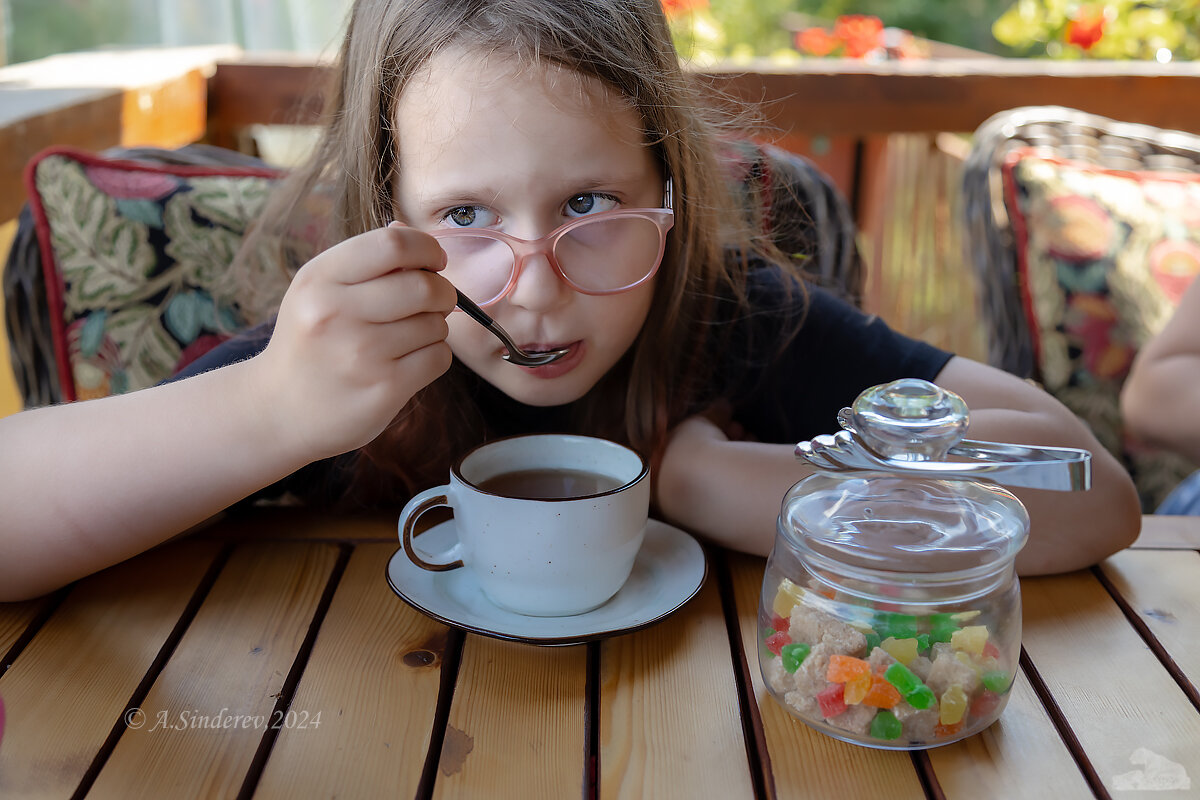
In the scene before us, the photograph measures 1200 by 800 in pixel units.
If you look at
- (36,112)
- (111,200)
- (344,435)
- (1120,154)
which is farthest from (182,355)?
(1120,154)

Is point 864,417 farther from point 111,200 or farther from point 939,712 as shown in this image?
point 111,200

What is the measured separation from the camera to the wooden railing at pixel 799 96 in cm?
175

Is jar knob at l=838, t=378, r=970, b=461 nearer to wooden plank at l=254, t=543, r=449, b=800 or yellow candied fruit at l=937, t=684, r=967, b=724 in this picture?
yellow candied fruit at l=937, t=684, r=967, b=724

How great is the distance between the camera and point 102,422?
812mm

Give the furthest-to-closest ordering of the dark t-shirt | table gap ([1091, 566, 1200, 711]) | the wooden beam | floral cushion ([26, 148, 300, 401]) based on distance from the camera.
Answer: the wooden beam < floral cushion ([26, 148, 300, 401]) < the dark t-shirt < table gap ([1091, 566, 1200, 711])

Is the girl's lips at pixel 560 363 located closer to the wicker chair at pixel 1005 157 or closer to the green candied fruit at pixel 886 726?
the green candied fruit at pixel 886 726

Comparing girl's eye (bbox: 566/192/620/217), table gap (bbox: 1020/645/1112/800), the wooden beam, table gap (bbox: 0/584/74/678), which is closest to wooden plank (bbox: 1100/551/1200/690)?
table gap (bbox: 1020/645/1112/800)

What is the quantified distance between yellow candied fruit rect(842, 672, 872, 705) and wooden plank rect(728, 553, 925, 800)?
0.12 feet

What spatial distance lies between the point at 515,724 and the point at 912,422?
302 millimetres

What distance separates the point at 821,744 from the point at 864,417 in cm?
20

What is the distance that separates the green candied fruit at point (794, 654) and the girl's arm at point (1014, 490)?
211 mm

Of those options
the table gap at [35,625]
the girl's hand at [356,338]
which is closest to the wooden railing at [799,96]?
the table gap at [35,625]

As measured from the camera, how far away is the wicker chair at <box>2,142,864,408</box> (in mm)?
1314

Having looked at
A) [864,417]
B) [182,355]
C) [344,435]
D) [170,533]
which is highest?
[864,417]
